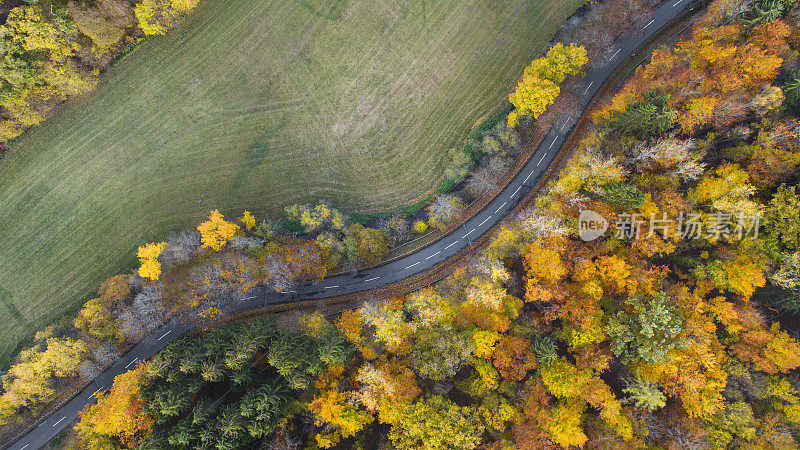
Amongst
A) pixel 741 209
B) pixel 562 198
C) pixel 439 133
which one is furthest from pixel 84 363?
pixel 741 209

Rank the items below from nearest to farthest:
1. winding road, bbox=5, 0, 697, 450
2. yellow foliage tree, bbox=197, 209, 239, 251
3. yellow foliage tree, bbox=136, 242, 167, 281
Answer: yellow foliage tree, bbox=136, 242, 167, 281
yellow foliage tree, bbox=197, 209, 239, 251
winding road, bbox=5, 0, 697, 450

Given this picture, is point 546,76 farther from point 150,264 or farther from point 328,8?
point 150,264

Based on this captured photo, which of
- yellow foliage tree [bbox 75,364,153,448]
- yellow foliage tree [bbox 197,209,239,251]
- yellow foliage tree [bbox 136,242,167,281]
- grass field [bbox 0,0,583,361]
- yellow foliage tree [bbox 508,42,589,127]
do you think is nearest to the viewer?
yellow foliage tree [bbox 75,364,153,448]

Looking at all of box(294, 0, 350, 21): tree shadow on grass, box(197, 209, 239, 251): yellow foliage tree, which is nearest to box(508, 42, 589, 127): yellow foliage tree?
box(294, 0, 350, 21): tree shadow on grass

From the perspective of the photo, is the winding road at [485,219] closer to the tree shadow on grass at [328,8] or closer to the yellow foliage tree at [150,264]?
the yellow foliage tree at [150,264]

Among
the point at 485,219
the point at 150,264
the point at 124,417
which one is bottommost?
the point at 124,417

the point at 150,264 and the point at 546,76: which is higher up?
the point at 546,76

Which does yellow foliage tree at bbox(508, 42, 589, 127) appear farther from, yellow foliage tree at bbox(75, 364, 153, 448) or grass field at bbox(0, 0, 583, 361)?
yellow foliage tree at bbox(75, 364, 153, 448)

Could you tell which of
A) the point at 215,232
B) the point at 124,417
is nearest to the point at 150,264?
the point at 215,232

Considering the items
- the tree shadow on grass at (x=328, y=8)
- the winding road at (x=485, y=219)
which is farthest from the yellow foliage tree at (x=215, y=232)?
the tree shadow on grass at (x=328, y=8)
